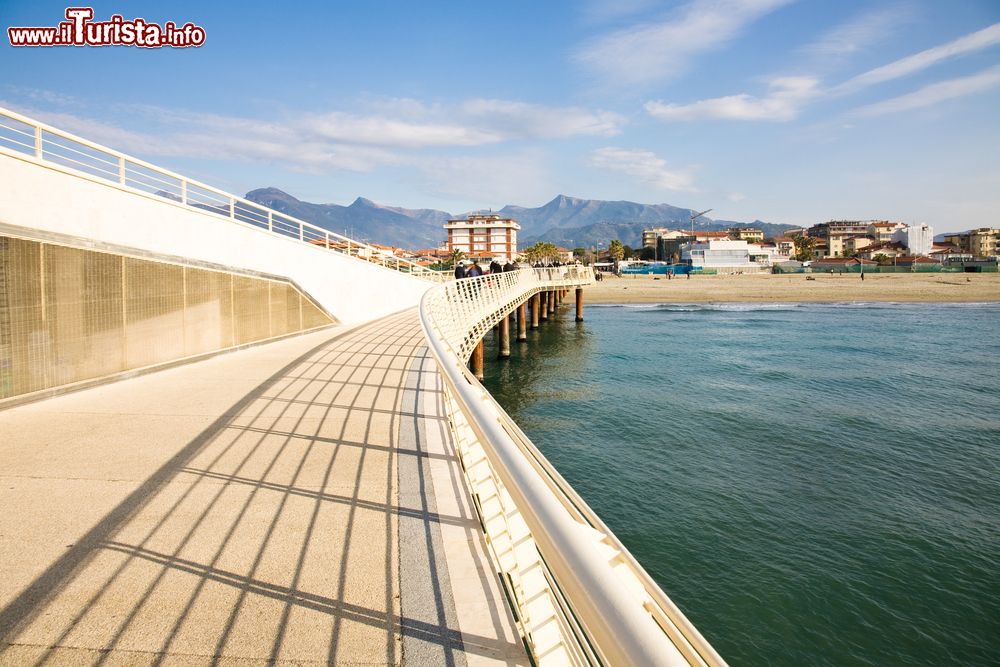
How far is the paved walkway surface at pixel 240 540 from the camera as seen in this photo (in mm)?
2736

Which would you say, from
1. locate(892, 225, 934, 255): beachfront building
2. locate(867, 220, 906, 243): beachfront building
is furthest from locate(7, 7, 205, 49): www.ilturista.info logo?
locate(867, 220, 906, 243): beachfront building

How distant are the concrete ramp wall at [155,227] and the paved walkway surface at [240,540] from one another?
2621 millimetres

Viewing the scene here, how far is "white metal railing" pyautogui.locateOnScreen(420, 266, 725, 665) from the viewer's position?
1.11m

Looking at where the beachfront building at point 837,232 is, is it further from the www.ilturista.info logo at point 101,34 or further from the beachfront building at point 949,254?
the www.ilturista.info logo at point 101,34

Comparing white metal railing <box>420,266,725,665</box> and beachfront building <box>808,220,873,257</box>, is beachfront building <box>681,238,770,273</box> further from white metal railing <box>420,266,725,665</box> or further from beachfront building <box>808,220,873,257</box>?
white metal railing <box>420,266,725,665</box>

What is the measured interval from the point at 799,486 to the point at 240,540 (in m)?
9.93

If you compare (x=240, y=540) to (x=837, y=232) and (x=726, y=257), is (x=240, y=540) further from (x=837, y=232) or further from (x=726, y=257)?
(x=837, y=232)

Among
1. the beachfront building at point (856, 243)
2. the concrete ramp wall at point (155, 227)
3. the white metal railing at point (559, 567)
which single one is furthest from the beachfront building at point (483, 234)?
the white metal railing at point (559, 567)

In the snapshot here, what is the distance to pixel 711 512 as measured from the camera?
Answer: 368 inches

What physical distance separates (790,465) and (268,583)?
36.7ft

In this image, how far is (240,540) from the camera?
3699 millimetres

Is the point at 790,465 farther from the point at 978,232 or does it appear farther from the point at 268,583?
the point at 978,232

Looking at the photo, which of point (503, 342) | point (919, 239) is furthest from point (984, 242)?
point (503, 342)

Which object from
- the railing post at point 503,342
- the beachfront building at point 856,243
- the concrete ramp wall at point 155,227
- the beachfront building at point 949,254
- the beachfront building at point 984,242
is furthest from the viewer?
the beachfront building at point 856,243
